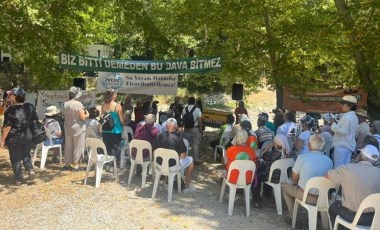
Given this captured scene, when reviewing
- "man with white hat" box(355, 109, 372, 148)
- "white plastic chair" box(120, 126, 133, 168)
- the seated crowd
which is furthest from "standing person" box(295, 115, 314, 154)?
"white plastic chair" box(120, 126, 133, 168)

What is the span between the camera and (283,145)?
6.60 m

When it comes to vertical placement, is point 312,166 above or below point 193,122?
below

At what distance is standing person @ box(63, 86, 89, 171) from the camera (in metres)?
7.85

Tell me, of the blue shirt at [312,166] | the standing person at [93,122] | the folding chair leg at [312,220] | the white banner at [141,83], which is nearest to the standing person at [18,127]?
the standing person at [93,122]

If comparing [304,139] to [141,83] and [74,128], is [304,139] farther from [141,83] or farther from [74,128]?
[141,83]

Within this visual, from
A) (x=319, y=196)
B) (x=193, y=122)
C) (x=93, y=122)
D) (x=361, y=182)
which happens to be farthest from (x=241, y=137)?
(x=93, y=122)

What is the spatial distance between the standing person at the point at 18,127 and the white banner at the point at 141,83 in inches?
152

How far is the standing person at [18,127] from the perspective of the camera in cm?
690

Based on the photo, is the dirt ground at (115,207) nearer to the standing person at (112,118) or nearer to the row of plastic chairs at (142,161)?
the row of plastic chairs at (142,161)

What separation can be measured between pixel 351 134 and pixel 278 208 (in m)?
1.69

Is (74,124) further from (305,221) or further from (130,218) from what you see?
Result: (305,221)

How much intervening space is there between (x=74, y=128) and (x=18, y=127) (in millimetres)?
1247

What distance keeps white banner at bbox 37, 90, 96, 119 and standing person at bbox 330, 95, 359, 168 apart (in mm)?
7489

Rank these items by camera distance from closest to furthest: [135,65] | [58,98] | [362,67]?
1. [362,67]
2. [135,65]
3. [58,98]
